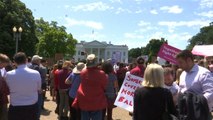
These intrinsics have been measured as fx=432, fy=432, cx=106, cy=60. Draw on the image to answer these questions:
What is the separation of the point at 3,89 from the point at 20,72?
0.56 meters

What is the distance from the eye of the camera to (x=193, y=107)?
5562mm

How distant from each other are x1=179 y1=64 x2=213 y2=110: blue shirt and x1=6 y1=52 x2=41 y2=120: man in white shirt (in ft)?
9.36

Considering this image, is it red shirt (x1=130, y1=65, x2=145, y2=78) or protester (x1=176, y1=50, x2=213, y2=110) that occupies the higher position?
protester (x1=176, y1=50, x2=213, y2=110)

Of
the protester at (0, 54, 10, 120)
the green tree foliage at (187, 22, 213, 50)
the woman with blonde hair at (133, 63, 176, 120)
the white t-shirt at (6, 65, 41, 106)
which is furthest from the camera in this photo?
the green tree foliage at (187, 22, 213, 50)

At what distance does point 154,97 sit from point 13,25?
52.9 m

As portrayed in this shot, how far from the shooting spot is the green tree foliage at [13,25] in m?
54.2

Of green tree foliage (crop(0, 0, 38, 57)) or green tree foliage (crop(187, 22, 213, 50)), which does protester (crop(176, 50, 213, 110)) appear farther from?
green tree foliage (crop(187, 22, 213, 50))

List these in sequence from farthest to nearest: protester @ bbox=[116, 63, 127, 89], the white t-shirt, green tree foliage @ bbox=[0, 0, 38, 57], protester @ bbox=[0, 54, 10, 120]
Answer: green tree foliage @ bbox=[0, 0, 38, 57], protester @ bbox=[116, 63, 127, 89], protester @ bbox=[0, 54, 10, 120], the white t-shirt

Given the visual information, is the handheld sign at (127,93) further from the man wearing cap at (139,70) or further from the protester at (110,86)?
the man wearing cap at (139,70)

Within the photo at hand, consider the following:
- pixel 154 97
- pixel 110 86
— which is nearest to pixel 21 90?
pixel 154 97

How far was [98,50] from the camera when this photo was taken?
158 m

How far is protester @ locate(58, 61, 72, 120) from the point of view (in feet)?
43.0

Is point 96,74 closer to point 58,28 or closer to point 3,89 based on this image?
point 3,89

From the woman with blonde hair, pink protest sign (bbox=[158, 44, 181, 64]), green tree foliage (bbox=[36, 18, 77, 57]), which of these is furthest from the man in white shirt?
green tree foliage (bbox=[36, 18, 77, 57])
